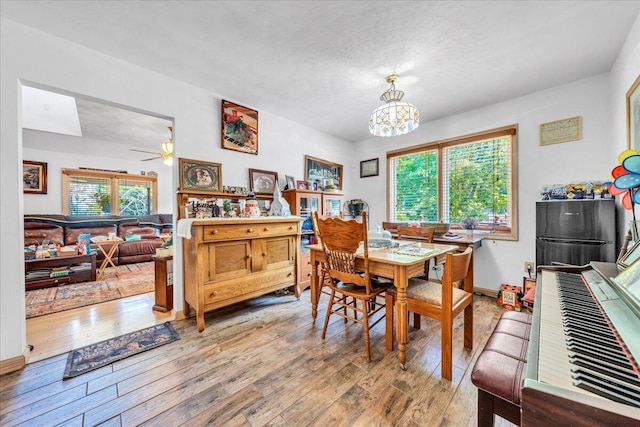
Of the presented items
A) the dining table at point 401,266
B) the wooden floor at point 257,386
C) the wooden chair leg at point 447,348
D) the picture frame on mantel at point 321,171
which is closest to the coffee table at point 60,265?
the wooden floor at point 257,386

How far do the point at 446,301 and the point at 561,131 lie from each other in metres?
2.58

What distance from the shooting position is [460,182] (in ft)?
11.4

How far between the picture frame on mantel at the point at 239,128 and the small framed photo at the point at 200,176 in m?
0.33

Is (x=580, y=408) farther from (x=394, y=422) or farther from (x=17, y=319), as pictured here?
(x=17, y=319)

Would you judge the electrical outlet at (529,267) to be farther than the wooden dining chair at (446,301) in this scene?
Yes

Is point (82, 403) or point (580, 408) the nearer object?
point (580, 408)

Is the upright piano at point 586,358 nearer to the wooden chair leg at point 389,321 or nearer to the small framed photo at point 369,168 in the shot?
the wooden chair leg at point 389,321

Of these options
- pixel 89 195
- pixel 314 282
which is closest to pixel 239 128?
pixel 314 282

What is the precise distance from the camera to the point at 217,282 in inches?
93.9

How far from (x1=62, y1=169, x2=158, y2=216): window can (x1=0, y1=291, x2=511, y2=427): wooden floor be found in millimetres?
4192

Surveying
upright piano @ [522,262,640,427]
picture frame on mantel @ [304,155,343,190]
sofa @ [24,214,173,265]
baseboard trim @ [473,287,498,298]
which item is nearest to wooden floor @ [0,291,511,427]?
upright piano @ [522,262,640,427]

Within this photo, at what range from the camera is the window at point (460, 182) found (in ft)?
10.1

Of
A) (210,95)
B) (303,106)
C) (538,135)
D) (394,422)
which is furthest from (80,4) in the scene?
(538,135)

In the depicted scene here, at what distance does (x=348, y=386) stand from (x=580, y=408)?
4.58ft
